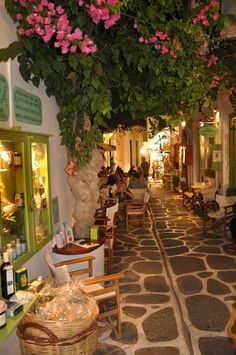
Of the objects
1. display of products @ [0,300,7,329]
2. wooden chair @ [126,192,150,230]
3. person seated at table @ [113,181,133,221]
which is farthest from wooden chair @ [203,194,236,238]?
display of products @ [0,300,7,329]

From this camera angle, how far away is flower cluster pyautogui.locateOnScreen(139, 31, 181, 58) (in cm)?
371

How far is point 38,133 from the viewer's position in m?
4.62

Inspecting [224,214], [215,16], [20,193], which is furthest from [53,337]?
[224,214]

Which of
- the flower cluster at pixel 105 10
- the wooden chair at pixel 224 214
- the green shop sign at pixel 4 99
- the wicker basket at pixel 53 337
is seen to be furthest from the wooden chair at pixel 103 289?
the wooden chair at pixel 224 214

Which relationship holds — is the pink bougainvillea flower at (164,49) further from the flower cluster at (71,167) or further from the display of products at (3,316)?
the display of products at (3,316)

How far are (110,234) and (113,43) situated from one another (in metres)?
4.26

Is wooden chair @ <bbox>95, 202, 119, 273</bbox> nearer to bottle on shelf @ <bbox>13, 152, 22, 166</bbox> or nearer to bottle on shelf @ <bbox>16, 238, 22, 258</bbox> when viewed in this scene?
bottle on shelf @ <bbox>16, 238, 22, 258</bbox>

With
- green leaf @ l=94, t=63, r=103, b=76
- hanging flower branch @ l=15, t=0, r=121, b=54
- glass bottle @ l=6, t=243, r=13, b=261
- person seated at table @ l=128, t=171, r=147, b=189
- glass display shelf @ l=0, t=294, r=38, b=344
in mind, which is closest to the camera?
glass display shelf @ l=0, t=294, r=38, b=344

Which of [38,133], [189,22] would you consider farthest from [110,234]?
[189,22]

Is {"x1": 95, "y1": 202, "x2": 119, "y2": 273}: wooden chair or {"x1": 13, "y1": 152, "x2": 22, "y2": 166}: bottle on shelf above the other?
{"x1": 13, "y1": 152, "x2": 22, "y2": 166}: bottle on shelf

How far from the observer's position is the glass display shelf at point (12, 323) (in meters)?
2.49

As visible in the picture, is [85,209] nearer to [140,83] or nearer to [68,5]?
[140,83]

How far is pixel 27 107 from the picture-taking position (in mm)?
4297

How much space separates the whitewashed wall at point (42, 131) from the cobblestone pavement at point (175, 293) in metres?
1.31
